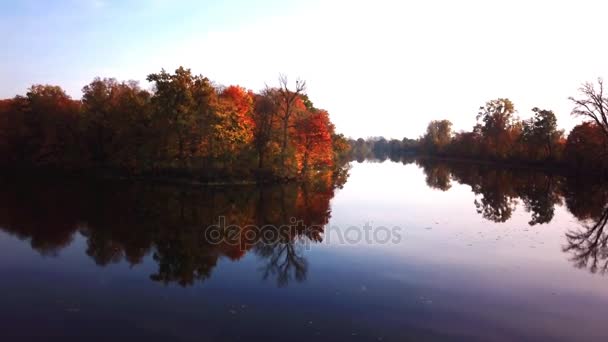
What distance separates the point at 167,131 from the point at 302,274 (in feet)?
124

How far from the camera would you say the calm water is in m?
12.4

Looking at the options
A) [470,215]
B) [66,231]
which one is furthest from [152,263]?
[470,215]

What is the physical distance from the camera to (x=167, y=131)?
5078 cm

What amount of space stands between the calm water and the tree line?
649 inches

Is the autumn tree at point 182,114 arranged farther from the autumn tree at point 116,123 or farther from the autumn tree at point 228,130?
the autumn tree at point 116,123

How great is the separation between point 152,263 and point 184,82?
119 ft

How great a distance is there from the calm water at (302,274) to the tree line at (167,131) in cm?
1650

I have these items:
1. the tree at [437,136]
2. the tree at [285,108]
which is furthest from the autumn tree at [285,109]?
the tree at [437,136]

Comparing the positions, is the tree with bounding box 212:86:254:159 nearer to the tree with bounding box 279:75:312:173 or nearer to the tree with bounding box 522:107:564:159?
the tree with bounding box 279:75:312:173

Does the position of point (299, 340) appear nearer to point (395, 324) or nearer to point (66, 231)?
point (395, 324)

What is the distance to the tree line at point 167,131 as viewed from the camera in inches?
1981

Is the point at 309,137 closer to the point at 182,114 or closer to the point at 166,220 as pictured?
the point at 182,114

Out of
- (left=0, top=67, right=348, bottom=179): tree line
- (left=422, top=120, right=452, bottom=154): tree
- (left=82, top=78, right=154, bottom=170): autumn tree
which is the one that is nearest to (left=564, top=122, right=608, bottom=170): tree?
(left=0, top=67, right=348, bottom=179): tree line

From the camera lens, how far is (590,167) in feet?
207
